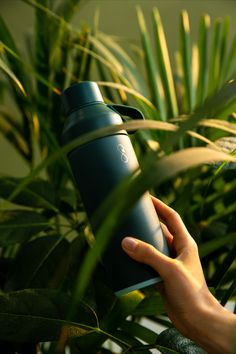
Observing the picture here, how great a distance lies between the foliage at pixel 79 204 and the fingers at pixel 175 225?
0.02 m

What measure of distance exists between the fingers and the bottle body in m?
0.03

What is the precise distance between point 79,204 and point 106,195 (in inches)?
17.4

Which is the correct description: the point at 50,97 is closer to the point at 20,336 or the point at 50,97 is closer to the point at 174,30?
the point at 20,336

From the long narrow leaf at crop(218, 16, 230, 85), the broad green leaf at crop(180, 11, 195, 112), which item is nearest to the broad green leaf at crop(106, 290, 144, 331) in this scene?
the broad green leaf at crop(180, 11, 195, 112)

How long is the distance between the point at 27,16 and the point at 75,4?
0.61 m

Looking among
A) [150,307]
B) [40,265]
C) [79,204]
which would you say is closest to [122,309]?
[150,307]

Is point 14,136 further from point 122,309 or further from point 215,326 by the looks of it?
point 215,326

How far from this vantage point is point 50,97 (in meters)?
0.99

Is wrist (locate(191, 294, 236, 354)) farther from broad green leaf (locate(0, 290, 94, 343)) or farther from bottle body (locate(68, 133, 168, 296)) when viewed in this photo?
broad green leaf (locate(0, 290, 94, 343))

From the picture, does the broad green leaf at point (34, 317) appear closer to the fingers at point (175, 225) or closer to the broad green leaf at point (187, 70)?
the fingers at point (175, 225)

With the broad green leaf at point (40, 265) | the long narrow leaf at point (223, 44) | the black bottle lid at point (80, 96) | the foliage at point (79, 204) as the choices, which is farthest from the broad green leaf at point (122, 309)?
the long narrow leaf at point (223, 44)

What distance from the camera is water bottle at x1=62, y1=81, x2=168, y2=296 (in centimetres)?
44

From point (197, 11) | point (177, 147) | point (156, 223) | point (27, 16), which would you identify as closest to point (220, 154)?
point (156, 223)

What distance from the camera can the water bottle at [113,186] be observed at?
44 centimetres
